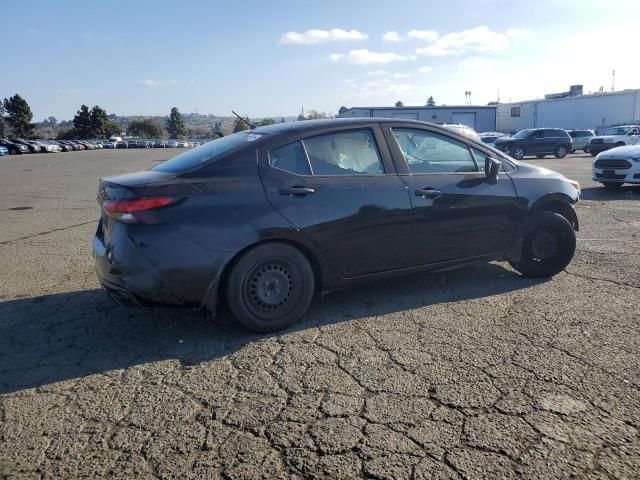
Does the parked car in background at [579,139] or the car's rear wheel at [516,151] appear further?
the parked car in background at [579,139]

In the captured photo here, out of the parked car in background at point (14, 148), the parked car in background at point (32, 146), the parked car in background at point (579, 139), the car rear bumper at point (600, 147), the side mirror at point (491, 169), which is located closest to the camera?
the side mirror at point (491, 169)

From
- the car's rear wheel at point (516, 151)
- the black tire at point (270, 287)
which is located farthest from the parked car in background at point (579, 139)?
the black tire at point (270, 287)

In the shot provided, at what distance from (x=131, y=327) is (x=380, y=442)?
2.45m

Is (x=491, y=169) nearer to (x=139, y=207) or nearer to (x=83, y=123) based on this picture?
(x=139, y=207)

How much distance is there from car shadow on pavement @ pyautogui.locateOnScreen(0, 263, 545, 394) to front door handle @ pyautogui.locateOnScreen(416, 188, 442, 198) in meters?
0.96

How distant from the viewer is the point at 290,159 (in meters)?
4.04

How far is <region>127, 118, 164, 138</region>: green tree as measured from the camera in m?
122

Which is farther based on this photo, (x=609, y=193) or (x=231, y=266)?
(x=609, y=193)

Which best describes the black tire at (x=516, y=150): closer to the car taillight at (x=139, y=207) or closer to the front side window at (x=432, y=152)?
the front side window at (x=432, y=152)

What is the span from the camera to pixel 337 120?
4395mm

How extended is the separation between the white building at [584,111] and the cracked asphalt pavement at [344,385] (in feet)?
190

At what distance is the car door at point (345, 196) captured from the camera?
3924mm

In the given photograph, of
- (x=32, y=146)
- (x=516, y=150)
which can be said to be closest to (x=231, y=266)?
(x=516, y=150)

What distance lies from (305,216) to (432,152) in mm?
1533
